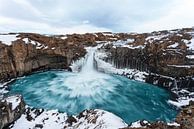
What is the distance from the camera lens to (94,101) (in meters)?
34.3

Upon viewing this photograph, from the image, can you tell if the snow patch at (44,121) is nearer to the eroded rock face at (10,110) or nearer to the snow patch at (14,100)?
the eroded rock face at (10,110)

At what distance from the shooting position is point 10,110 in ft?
84.8

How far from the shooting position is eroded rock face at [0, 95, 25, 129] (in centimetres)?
2504

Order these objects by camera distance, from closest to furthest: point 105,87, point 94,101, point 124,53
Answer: point 94,101
point 105,87
point 124,53

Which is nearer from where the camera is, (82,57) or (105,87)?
(105,87)

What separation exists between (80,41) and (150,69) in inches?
828

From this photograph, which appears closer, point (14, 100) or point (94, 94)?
point (14, 100)

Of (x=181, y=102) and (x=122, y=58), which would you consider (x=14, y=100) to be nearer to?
(x=181, y=102)

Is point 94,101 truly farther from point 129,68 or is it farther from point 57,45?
point 57,45

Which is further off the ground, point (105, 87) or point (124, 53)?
point (124, 53)

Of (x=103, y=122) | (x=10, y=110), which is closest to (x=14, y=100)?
(x=10, y=110)

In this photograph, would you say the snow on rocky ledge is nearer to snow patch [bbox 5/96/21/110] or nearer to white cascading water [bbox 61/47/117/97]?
snow patch [bbox 5/96/21/110]

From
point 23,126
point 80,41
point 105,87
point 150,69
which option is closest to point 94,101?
point 105,87

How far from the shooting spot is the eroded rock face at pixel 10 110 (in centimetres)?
2504
